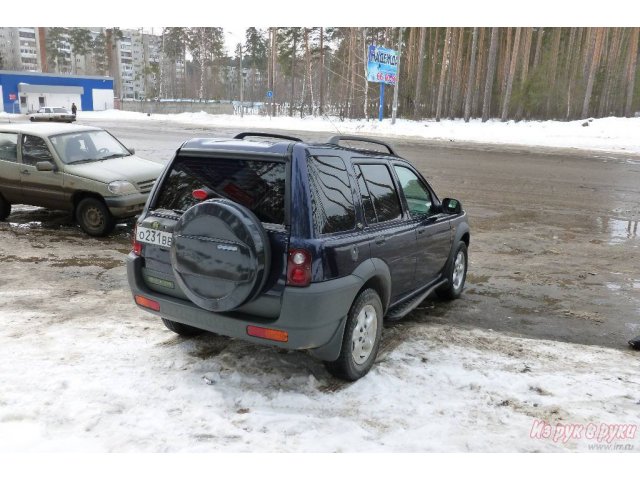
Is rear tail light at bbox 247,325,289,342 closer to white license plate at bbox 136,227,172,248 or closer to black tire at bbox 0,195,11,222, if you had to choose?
white license plate at bbox 136,227,172,248

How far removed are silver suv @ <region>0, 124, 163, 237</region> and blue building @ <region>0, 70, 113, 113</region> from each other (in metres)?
60.0

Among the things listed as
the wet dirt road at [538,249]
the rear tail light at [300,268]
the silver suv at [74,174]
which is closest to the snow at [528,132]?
the wet dirt road at [538,249]

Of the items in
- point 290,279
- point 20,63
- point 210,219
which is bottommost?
point 290,279

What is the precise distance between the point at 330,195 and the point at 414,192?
1718mm

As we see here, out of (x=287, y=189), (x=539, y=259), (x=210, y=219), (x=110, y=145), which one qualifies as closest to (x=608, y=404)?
(x=287, y=189)

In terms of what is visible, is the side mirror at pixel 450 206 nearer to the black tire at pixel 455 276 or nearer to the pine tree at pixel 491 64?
the black tire at pixel 455 276

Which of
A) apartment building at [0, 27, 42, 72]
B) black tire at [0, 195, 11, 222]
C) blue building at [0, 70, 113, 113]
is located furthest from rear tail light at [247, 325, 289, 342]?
apartment building at [0, 27, 42, 72]

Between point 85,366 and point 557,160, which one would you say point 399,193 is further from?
point 557,160

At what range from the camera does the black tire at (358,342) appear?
3596mm

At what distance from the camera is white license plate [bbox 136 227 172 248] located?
373 centimetres

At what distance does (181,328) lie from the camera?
4379mm

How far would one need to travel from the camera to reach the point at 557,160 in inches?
807

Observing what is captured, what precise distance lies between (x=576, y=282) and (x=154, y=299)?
5.21m

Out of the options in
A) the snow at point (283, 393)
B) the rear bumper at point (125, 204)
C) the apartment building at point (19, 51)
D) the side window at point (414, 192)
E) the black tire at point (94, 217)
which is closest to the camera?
the snow at point (283, 393)
